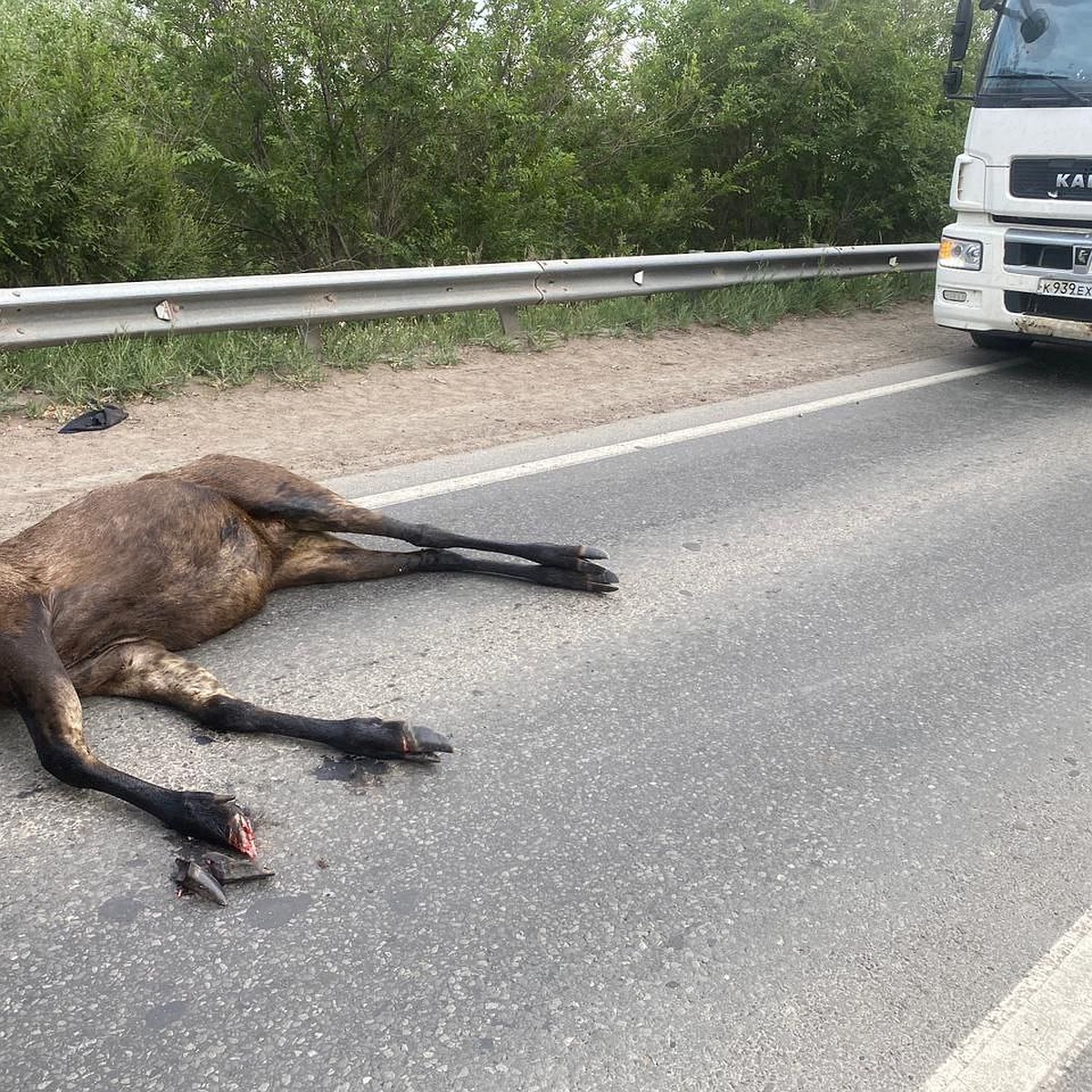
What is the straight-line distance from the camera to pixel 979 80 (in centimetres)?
789

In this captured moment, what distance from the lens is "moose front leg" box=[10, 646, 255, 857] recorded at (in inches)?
99.7

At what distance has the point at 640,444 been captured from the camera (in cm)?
596

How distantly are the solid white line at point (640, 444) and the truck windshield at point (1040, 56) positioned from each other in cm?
192

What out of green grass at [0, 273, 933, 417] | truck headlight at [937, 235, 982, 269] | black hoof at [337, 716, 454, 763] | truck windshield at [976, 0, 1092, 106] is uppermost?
truck windshield at [976, 0, 1092, 106]

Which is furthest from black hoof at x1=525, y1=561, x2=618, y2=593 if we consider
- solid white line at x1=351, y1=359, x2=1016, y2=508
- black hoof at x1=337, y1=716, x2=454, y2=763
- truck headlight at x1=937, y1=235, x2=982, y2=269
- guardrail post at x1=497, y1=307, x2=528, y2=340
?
truck headlight at x1=937, y1=235, x2=982, y2=269

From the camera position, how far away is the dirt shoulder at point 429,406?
5344mm

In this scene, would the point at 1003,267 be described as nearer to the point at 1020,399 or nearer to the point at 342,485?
the point at 1020,399

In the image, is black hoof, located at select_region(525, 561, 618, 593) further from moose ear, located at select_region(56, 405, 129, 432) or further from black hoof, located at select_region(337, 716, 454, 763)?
moose ear, located at select_region(56, 405, 129, 432)

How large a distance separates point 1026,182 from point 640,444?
368 cm

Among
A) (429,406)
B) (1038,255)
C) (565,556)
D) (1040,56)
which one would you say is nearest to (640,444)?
(429,406)

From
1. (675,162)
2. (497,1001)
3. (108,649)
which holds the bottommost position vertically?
(497,1001)

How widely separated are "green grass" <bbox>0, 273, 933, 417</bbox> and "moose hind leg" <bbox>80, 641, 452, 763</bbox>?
331 cm

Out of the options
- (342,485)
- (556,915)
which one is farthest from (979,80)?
(556,915)

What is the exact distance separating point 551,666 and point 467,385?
12.9ft
